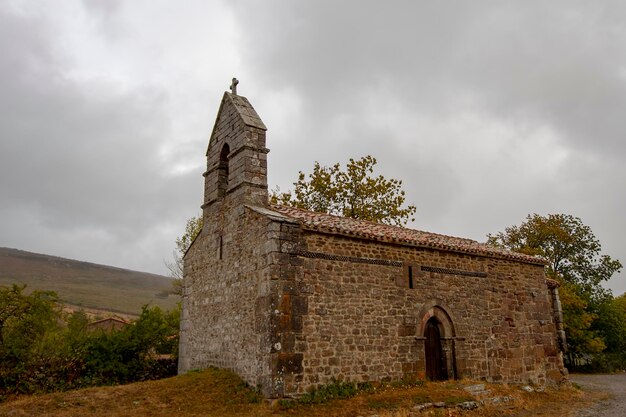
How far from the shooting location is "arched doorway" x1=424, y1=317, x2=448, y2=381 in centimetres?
1420

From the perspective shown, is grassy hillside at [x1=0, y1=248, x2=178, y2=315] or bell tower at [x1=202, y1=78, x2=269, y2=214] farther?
grassy hillside at [x1=0, y1=248, x2=178, y2=315]

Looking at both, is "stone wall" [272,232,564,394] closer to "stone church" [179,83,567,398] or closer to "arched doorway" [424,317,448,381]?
"stone church" [179,83,567,398]

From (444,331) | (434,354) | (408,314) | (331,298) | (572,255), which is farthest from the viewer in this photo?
(572,255)

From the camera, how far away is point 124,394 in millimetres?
11586

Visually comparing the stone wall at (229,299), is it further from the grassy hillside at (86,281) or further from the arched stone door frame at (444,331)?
the grassy hillside at (86,281)

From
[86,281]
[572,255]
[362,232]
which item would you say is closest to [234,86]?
[362,232]

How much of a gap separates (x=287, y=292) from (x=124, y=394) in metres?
4.77

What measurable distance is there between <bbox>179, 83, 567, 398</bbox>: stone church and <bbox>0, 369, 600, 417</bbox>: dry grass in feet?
1.71

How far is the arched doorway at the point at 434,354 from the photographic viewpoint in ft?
46.6

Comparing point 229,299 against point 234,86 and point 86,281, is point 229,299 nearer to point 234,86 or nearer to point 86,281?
point 234,86

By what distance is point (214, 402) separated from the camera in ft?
37.2

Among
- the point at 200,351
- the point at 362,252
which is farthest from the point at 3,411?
the point at 362,252

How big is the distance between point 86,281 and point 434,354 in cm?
10057

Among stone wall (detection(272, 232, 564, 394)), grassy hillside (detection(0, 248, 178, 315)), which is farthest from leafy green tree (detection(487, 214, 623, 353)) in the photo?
grassy hillside (detection(0, 248, 178, 315))
